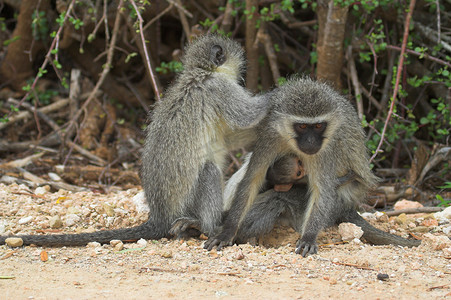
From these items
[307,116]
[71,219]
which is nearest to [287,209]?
[307,116]

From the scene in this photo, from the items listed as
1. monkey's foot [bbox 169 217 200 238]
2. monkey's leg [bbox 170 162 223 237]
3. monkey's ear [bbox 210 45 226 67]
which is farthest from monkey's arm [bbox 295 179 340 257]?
monkey's ear [bbox 210 45 226 67]

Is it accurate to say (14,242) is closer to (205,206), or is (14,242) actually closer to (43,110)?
(205,206)

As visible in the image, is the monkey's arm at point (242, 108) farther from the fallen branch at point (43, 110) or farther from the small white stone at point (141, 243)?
the fallen branch at point (43, 110)

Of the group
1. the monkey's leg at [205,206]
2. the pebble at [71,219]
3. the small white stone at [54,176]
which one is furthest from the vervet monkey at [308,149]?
the small white stone at [54,176]

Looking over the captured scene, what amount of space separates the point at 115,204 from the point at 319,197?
2.00 metres

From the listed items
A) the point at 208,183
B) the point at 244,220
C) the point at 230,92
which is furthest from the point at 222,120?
the point at 244,220

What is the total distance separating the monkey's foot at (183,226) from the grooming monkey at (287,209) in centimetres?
38

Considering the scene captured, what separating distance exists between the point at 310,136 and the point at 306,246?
33.7 inches

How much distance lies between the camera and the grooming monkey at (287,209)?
14.6 feet

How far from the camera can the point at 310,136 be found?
4.16 meters

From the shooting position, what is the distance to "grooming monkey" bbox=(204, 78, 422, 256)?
4.18 m

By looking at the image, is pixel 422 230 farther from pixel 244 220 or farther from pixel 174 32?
pixel 174 32

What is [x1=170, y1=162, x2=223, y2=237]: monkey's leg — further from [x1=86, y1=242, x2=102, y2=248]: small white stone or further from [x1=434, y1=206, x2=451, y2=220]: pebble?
[x1=434, y1=206, x2=451, y2=220]: pebble

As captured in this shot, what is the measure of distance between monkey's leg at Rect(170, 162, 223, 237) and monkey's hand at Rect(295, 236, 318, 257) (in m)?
0.74
